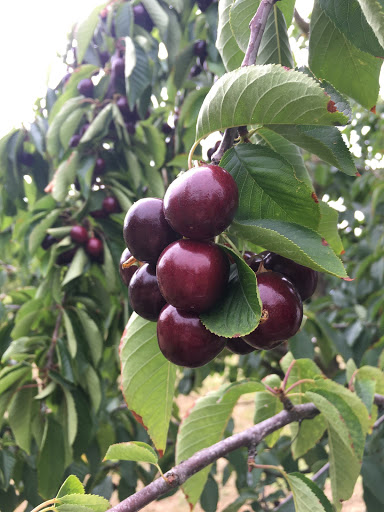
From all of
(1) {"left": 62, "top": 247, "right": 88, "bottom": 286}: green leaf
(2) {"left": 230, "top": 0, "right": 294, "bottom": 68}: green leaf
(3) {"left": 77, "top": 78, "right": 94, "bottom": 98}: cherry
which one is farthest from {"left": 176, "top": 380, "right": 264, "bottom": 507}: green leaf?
(3) {"left": 77, "top": 78, "right": 94, "bottom": 98}: cherry

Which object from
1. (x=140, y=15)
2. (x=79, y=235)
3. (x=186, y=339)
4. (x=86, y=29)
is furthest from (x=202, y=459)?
(x=140, y=15)

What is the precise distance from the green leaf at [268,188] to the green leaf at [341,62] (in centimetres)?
25

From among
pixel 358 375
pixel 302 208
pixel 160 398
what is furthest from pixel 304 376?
pixel 302 208

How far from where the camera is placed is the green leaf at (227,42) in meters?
0.77

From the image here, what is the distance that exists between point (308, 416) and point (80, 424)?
1029mm

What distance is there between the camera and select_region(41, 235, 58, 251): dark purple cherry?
1978 millimetres

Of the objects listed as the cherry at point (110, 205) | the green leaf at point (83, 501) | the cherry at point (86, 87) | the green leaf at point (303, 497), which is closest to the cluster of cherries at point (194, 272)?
the green leaf at point (83, 501)

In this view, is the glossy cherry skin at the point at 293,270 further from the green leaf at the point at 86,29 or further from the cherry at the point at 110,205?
the green leaf at the point at 86,29

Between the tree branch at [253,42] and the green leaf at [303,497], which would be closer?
the tree branch at [253,42]

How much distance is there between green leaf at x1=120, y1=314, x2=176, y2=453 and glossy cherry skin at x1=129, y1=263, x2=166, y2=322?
0.10m

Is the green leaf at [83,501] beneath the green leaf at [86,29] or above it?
beneath

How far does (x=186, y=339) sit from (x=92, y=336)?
4.21ft

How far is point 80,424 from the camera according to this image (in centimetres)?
169

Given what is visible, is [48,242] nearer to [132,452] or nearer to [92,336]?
[92,336]
